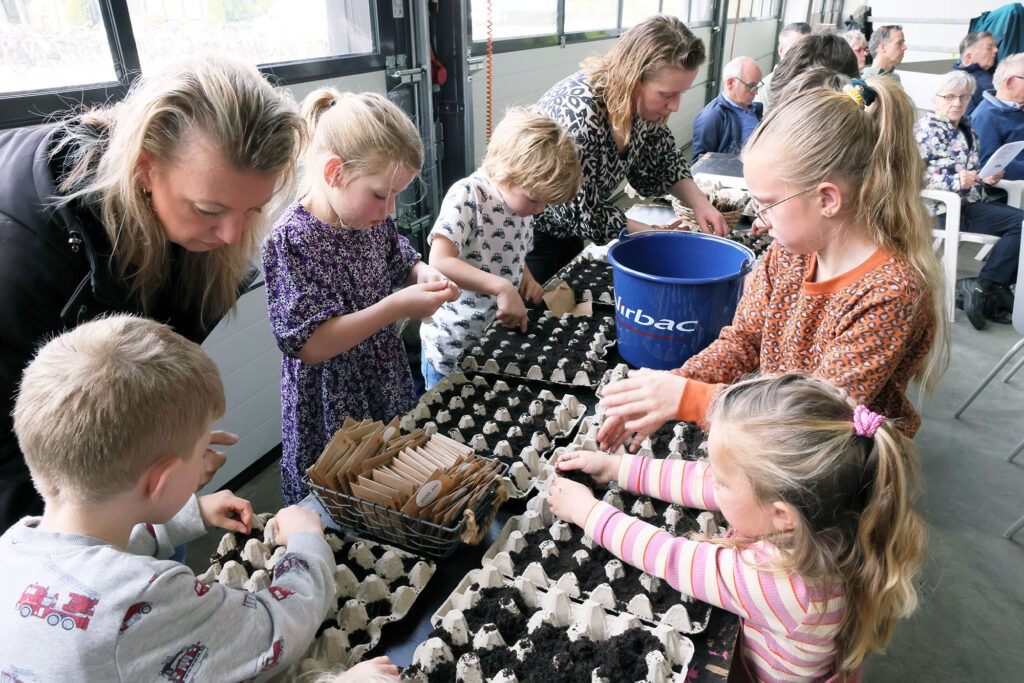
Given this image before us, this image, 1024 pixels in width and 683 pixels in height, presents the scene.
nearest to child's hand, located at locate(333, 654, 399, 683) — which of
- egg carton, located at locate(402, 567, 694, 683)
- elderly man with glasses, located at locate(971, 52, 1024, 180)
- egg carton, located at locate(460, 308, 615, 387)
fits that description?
egg carton, located at locate(402, 567, 694, 683)

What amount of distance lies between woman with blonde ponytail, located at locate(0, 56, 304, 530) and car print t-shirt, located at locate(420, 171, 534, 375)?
0.75m

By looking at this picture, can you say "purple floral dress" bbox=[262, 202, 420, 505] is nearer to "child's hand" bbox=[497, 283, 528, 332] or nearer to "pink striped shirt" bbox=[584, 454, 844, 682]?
"child's hand" bbox=[497, 283, 528, 332]

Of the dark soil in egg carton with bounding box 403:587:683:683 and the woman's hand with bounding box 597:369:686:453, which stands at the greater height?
the woman's hand with bounding box 597:369:686:453

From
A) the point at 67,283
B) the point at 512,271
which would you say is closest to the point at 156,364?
the point at 67,283

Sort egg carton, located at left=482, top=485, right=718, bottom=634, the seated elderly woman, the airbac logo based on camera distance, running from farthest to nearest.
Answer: the seated elderly woman < the airbac logo < egg carton, located at left=482, top=485, right=718, bottom=634

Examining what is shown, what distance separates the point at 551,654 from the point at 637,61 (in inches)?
73.2

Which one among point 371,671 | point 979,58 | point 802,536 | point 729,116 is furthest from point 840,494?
point 979,58

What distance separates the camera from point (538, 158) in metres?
1.77

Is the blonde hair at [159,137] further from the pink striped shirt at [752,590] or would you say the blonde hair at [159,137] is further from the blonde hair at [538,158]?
the pink striped shirt at [752,590]

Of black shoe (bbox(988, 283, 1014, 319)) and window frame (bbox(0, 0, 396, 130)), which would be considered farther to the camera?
black shoe (bbox(988, 283, 1014, 319))

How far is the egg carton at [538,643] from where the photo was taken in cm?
85

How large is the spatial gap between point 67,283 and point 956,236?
14.5ft

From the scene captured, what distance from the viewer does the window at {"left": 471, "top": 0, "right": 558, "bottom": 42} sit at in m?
4.29

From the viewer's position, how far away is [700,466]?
118 cm
